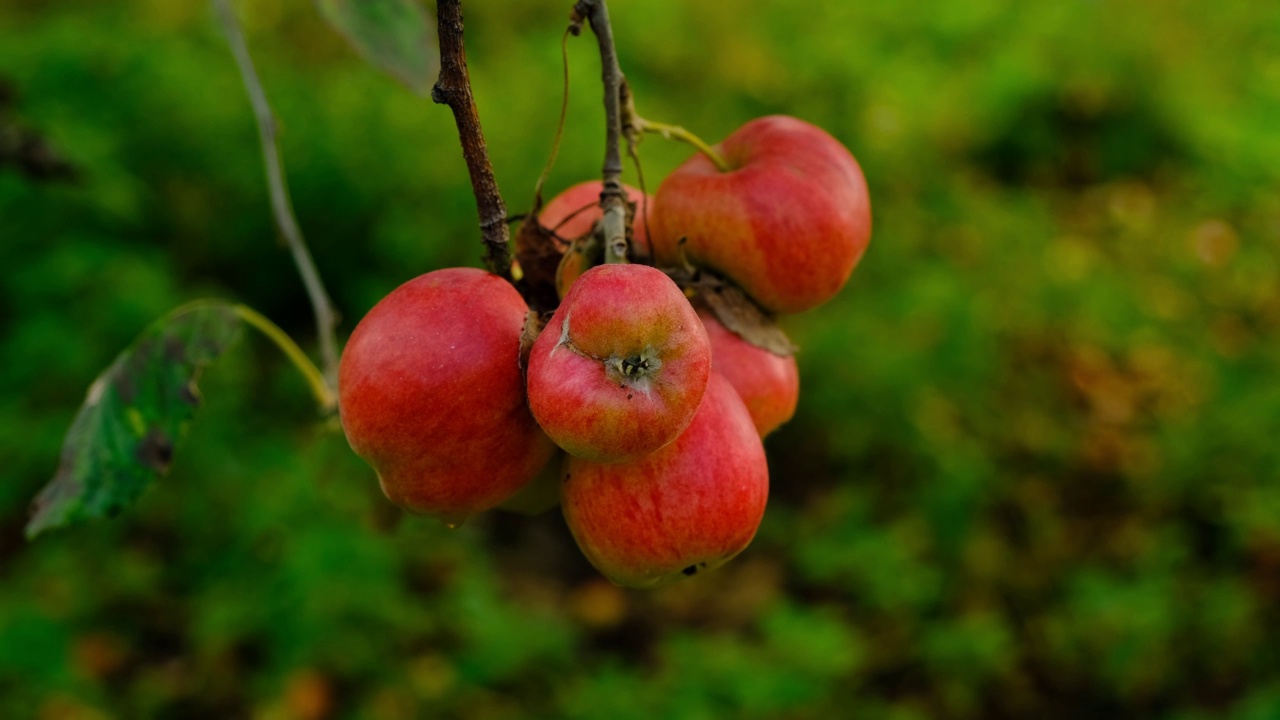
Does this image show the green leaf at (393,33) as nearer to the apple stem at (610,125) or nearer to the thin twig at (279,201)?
the thin twig at (279,201)

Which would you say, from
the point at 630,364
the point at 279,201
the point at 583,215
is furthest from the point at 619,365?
the point at 279,201

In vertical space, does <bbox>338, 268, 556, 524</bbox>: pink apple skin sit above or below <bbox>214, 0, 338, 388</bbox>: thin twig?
above

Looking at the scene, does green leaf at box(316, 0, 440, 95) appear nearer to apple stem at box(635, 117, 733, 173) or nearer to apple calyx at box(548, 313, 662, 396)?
apple stem at box(635, 117, 733, 173)

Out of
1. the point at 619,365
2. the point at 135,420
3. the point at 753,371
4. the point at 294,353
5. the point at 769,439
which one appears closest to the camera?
the point at 619,365

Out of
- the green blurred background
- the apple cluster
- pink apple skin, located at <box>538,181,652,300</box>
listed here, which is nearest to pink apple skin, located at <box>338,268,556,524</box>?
the apple cluster

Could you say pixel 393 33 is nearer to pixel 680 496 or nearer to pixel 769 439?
pixel 680 496

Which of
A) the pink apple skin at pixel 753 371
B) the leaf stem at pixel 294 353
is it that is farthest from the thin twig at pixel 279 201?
the pink apple skin at pixel 753 371
